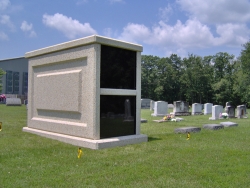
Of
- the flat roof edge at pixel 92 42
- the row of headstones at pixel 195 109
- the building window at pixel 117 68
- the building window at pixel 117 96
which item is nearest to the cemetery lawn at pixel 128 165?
the building window at pixel 117 96

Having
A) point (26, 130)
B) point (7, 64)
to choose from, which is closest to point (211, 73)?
point (7, 64)

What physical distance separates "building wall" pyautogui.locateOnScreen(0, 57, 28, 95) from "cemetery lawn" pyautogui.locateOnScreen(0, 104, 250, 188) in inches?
2049

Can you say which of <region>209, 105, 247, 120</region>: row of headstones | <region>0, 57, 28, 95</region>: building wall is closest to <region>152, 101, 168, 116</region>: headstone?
<region>209, 105, 247, 120</region>: row of headstones

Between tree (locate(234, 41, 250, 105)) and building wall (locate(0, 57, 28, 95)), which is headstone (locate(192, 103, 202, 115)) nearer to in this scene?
tree (locate(234, 41, 250, 105))

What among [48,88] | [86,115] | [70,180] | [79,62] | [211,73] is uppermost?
[211,73]

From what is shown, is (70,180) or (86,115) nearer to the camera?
(70,180)

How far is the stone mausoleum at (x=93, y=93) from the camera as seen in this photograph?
6.82 m

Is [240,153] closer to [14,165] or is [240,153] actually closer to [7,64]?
[14,165]

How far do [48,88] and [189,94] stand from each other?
Result: 49.5m

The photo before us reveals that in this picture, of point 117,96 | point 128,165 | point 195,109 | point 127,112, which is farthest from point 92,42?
point 195,109

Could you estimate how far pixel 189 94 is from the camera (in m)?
55.5

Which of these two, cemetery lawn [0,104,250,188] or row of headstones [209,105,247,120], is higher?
row of headstones [209,105,247,120]

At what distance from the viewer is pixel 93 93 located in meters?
6.77

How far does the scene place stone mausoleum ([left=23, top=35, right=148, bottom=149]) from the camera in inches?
268
